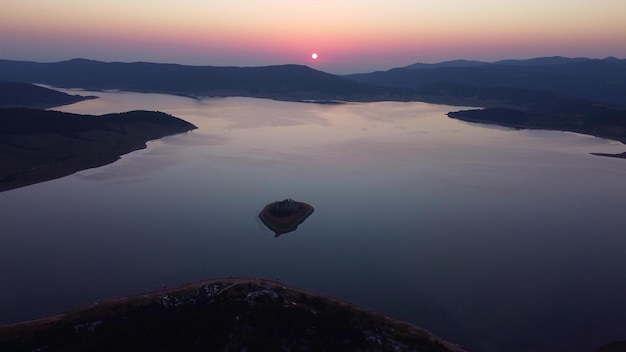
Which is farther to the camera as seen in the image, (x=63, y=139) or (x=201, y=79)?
(x=201, y=79)

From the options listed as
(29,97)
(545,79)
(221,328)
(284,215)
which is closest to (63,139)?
(284,215)

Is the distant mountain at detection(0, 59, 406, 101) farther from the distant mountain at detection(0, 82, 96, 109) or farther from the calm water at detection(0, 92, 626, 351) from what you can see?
the calm water at detection(0, 92, 626, 351)

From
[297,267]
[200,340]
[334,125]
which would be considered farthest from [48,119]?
[200,340]

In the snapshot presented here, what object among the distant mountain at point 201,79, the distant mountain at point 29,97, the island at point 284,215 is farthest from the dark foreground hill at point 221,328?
the distant mountain at point 201,79

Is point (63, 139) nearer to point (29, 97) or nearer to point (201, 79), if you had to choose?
point (29, 97)

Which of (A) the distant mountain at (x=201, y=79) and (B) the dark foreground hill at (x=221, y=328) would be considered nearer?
(B) the dark foreground hill at (x=221, y=328)

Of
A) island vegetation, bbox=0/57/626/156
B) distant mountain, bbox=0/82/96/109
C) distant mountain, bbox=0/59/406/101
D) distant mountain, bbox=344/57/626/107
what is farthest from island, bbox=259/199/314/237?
distant mountain, bbox=344/57/626/107

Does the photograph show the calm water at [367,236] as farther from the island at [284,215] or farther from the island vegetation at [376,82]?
the island vegetation at [376,82]
